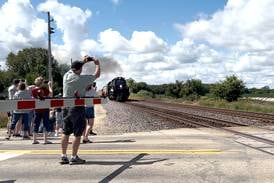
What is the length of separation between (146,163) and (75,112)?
154 centimetres

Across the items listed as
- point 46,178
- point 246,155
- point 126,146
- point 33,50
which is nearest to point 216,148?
point 246,155

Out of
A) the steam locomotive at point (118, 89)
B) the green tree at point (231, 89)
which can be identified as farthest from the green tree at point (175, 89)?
the steam locomotive at point (118, 89)

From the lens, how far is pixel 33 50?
135 m

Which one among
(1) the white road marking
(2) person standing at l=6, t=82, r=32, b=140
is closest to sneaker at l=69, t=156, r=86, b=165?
(1) the white road marking

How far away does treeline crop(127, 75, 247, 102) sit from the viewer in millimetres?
86500

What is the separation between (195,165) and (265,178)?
1.39 m

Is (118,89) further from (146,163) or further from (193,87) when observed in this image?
(193,87)

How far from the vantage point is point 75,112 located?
938 centimetres

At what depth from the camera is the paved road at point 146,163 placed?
7.73 meters

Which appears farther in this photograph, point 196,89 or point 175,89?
point 175,89

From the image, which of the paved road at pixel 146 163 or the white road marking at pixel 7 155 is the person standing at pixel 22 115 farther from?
the white road marking at pixel 7 155

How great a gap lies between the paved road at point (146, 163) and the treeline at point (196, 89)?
222ft

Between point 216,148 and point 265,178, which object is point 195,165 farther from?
point 216,148

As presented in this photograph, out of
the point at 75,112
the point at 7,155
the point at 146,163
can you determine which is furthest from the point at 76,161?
the point at 7,155
